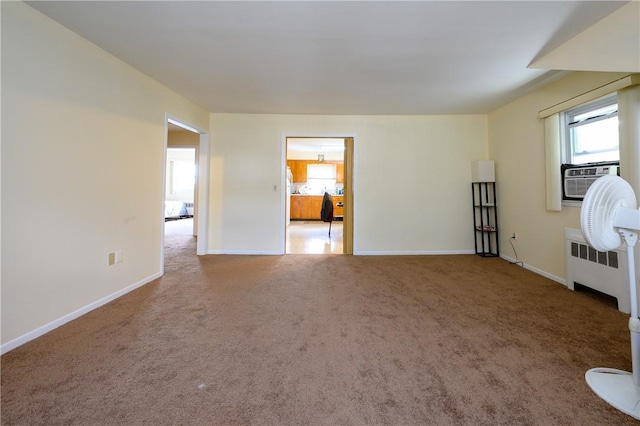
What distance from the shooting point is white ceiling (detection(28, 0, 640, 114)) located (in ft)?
5.14

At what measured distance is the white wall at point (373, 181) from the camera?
372 cm

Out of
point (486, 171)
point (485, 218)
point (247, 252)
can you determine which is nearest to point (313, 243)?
point (247, 252)

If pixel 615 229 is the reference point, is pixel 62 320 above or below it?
below

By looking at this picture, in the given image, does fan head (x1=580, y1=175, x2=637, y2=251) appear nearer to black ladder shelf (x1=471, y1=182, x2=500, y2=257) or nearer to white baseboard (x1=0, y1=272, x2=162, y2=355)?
black ladder shelf (x1=471, y1=182, x2=500, y2=257)

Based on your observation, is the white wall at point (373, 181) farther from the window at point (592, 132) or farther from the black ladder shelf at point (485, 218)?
the window at point (592, 132)

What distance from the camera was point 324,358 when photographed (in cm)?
135

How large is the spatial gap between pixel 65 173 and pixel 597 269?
4.48 meters

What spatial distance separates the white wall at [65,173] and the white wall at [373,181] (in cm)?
130

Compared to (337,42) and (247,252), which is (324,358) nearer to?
(337,42)

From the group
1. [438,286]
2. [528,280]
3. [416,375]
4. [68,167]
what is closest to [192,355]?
[416,375]

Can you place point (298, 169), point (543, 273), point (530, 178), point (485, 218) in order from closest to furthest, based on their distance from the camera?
point (543, 273)
point (530, 178)
point (485, 218)
point (298, 169)

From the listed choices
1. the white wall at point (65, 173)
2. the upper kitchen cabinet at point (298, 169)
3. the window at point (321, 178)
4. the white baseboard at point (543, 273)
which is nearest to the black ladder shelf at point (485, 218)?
the white baseboard at point (543, 273)

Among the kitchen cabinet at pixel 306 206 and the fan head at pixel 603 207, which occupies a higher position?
the kitchen cabinet at pixel 306 206

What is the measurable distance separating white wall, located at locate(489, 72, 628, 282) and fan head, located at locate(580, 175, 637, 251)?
172cm
